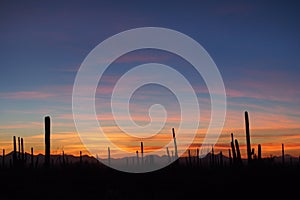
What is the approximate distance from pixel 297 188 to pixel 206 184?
4716mm

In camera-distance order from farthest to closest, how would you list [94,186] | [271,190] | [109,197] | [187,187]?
[94,186] → [187,187] → [271,190] → [109,197]

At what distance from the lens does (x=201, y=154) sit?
163ft

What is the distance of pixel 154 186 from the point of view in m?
24.0

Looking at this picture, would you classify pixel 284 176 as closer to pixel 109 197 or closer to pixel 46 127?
pixel 109 197

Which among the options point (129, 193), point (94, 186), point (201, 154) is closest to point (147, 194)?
point (129, 193)

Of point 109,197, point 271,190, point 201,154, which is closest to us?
point 109,197

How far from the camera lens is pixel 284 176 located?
2438 centimetres

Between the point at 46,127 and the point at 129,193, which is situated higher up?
the point at 46,127

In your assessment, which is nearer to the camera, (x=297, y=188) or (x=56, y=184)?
(x=297, y=188)

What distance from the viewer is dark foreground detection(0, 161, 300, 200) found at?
64.5ft

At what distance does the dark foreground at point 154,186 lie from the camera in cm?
1967

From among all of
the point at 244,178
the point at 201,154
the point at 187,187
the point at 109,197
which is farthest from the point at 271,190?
the point at 201,154

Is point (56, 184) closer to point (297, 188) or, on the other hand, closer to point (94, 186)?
point (94, 186)

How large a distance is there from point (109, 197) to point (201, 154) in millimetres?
32557
